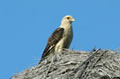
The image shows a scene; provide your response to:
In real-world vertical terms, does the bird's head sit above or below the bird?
above

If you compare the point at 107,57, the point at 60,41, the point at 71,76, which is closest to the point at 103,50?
the point at 107,57

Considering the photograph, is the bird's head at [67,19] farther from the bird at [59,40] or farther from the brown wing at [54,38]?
the brown wing at [54,38]

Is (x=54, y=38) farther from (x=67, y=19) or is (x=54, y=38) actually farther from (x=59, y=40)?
(x=67, y=19)

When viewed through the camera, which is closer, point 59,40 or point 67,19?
point 59,40

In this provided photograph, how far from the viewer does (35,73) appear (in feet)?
39.0

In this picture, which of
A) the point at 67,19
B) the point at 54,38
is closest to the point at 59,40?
the point at 54,38

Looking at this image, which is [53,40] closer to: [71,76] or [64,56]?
[64,56]

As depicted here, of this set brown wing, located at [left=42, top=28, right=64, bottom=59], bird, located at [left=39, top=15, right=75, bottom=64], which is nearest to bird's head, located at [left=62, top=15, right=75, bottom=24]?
bird, located at [left=39, top=15, right=75, bottom=64]

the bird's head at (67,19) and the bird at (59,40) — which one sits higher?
the bird's head at (67,19)

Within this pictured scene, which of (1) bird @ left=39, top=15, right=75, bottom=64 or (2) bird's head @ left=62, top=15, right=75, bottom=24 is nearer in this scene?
(1) bird @ left=39, top=15, right=75, bottom=64

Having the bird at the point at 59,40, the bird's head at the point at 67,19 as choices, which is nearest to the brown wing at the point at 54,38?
the bird at the point at 59,40

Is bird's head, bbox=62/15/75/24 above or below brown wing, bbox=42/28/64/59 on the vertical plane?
above

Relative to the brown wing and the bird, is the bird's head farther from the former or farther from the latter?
the brown wing

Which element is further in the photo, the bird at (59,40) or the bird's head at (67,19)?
the bird's head at (67,19)
